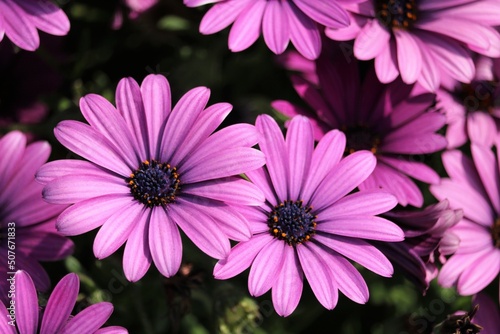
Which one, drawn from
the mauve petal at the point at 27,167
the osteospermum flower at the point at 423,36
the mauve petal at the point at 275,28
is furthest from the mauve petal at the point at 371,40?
the mauve petal at the point at 27,167

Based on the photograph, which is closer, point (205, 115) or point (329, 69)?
point (205, 115)

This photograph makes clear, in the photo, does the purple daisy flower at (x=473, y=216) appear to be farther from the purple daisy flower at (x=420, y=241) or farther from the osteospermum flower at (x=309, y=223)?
the osteospermum flower at (x=309, y=223)

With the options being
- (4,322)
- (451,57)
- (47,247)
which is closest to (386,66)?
(451,57)

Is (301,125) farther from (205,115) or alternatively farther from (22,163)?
(22,163)

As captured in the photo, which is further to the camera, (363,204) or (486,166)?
(486,166)

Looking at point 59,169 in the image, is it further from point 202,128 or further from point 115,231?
point 202,128

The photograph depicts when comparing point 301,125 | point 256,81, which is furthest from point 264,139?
point 256,81

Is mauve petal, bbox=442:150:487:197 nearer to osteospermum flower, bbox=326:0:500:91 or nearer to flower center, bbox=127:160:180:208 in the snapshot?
osteospermum flower, bbox=326:0:500:91

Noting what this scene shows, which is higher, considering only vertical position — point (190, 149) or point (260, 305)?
point (190, 149)
